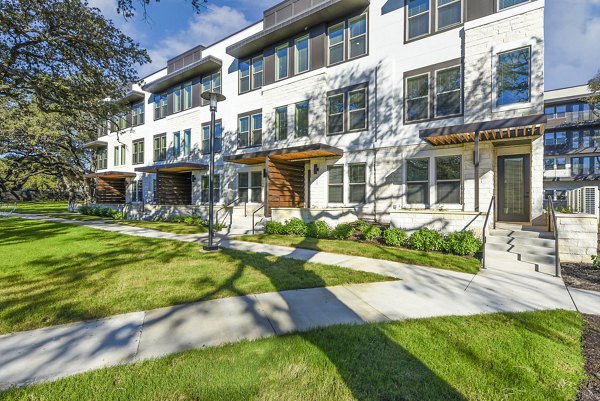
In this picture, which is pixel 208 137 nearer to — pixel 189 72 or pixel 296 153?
pixel 189 72

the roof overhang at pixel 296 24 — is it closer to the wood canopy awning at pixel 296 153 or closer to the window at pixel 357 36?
the window at pixel 357 36

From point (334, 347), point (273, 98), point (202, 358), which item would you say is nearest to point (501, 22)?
point (273, 98)

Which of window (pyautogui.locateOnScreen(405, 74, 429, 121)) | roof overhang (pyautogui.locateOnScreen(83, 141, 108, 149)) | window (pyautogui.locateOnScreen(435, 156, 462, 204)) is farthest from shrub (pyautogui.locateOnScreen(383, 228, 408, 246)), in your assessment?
roof overhang (pyautogui.locateOnScreen(83, 141, 108, 149))

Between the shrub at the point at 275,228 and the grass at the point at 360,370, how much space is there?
27.4 feet

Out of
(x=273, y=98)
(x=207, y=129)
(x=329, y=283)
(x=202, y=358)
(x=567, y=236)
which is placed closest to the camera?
(x=202, y=358)

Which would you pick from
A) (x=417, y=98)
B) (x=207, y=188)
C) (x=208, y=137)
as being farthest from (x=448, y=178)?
(x=208, y=137)

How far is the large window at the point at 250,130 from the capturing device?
1669 centimetres

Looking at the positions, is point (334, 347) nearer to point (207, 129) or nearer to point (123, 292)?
point (123, 292)

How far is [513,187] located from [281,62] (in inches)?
481

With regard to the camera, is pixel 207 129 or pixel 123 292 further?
pixel 207 129

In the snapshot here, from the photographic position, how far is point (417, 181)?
456 inches

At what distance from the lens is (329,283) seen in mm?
5453

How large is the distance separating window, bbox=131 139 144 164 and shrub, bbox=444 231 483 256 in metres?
23.2

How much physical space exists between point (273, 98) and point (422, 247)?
1092 cm
